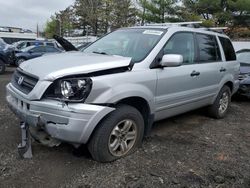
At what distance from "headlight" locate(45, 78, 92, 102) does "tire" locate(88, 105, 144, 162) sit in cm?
44

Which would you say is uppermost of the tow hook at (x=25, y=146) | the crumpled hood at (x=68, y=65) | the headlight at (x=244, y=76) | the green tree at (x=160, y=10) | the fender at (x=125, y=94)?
the green tree at (x=160, y=10)

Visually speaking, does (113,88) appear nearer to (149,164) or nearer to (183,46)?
(149,164)

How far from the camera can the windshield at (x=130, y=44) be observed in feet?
15.5

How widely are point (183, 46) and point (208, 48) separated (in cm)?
91

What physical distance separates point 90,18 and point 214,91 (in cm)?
3925

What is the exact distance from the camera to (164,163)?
423 cm

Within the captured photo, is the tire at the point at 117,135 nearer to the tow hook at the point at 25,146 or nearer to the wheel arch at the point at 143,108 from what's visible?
the wheel arch at the point at 143,108

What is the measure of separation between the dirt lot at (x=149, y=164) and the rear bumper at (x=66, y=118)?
1.46 ft

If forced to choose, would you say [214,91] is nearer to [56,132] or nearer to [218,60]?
[218,60]

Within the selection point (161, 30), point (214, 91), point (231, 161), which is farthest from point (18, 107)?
point (214, 91)

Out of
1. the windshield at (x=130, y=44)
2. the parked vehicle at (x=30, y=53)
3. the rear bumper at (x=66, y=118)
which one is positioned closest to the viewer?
the rear bumper at (x=66, y=118)

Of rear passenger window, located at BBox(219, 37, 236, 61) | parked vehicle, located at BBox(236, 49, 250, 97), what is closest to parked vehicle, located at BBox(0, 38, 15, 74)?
parked vehicle, located at BBox(236, 49, 250, 97)

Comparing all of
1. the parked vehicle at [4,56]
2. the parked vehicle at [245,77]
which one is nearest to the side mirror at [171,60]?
the parked vehicle at [245,77]

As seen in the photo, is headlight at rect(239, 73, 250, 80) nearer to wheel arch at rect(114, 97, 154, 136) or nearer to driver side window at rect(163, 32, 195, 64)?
driver side window at rect(163, 32, 195, 64)
